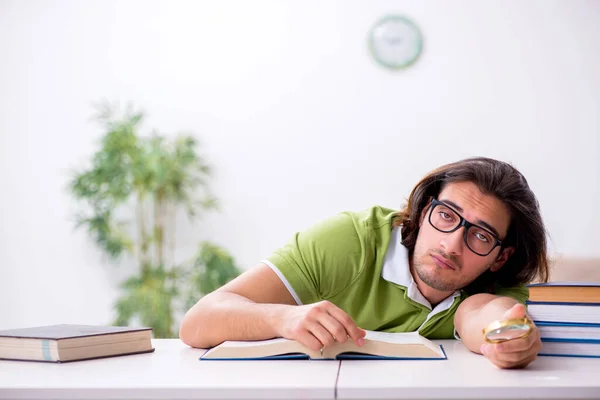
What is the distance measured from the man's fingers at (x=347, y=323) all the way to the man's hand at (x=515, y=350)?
0.70 ft

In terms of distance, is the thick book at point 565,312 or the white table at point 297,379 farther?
the thick book at point 565,312

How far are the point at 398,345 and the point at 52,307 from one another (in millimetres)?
3146

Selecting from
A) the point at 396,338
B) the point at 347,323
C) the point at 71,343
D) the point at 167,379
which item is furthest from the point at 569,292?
the point at 71,343

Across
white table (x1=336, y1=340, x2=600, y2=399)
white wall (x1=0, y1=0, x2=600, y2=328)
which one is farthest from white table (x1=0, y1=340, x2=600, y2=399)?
white wall (x1=0, y1=0, x2=600, y2=328)

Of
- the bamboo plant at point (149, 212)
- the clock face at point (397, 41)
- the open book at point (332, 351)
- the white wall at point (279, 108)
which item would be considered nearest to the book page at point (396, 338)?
the open book at point (332, 351)

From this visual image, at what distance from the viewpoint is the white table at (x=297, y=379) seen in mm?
963

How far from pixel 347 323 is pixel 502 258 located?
82 centimetres

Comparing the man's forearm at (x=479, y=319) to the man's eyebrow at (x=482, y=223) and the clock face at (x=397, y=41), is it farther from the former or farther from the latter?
the clock face at (x=397, y=41)

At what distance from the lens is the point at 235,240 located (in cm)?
393

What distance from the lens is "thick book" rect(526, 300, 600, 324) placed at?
129 cm

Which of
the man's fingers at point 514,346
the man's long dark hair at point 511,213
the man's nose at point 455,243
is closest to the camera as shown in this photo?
the man's fingers at point 514,346

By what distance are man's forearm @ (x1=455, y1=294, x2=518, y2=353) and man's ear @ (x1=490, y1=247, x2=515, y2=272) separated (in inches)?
12.4

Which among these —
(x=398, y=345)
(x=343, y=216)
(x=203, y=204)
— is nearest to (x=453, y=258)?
(x=343, y=216)

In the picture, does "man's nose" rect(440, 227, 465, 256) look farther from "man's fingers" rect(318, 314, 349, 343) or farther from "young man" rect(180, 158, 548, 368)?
"man's fingers" rect(318, 314, 349, 343)
